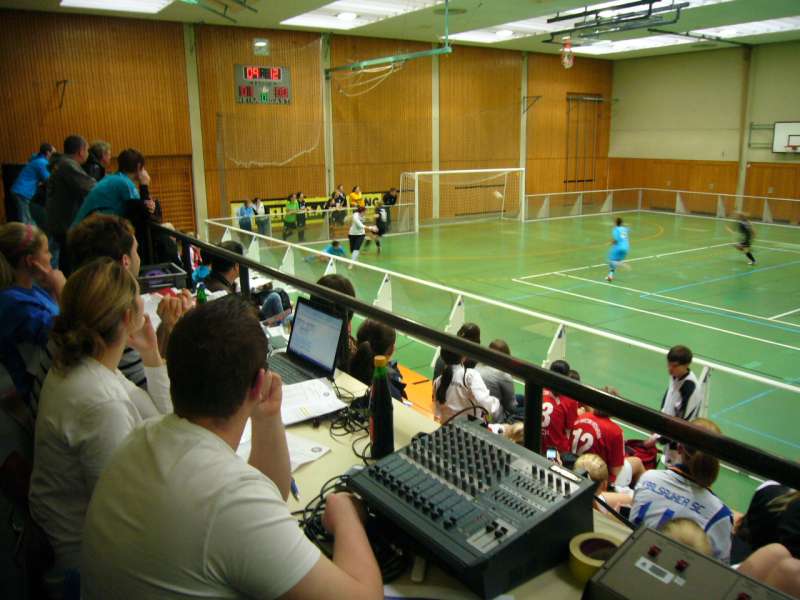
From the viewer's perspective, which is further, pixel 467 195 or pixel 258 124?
pixel 467 195

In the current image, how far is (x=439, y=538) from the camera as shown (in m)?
1.48

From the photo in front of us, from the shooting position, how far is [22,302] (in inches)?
115

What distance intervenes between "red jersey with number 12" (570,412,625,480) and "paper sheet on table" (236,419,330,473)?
117 inches

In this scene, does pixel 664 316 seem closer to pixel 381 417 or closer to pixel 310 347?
pixel 310 347

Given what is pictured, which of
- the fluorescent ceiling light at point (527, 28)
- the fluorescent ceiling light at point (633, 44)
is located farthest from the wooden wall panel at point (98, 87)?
the fluorescent ceiling light at point (633, 44)

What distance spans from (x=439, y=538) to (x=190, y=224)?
1960cm

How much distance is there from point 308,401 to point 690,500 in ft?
7.21

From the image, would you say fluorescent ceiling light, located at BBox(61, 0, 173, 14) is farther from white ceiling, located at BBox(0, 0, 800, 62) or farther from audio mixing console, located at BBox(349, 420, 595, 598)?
audio mixing console, located at BBox(349, 420, 595, 598)

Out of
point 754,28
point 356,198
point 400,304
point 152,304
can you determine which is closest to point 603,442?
point 152,304

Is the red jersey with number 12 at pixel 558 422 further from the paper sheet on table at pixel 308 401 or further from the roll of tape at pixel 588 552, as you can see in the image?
the roll of tape at pixel 588 552

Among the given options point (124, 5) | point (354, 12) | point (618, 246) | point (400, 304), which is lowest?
point (400, 304)

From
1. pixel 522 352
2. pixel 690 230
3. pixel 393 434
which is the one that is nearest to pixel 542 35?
pixel 690 230

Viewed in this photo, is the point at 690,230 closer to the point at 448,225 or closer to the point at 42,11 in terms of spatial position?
the point at 448,225

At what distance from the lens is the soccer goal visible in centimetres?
2391
